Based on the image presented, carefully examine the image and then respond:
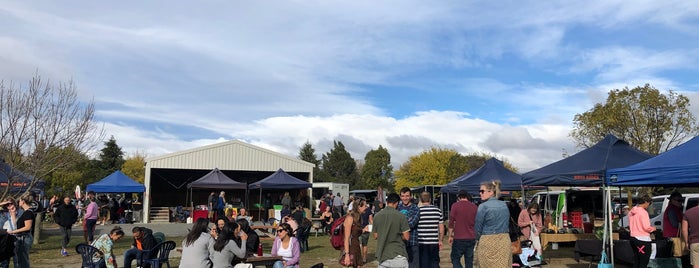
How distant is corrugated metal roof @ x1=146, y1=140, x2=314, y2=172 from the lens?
29.8m

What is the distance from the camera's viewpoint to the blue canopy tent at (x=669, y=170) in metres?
7.84

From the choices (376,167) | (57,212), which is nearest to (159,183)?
(57,212)

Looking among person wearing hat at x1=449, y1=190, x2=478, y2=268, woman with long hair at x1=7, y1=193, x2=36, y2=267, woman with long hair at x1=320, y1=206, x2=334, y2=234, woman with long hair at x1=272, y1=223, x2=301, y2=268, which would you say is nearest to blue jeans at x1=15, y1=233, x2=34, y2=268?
woman with long hair at x1=7, y1=193, x2=36, y2=267

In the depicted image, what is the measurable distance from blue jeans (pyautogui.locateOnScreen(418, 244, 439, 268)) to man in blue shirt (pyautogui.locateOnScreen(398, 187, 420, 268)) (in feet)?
0.20

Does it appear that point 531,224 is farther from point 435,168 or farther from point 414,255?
point 435,168

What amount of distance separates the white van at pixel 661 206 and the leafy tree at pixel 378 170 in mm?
49406

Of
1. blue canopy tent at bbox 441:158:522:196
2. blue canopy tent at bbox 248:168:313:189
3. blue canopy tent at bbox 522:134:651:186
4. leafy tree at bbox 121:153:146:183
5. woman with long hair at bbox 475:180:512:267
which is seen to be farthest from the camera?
leafy tree at bbox 121:153:146:183

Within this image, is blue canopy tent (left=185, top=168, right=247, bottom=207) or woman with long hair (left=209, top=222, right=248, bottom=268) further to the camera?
blue canopy tent (left=185, top=168, right=247, bottom=207)

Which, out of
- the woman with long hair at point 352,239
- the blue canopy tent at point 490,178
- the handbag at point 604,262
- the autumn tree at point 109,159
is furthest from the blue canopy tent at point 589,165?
the autumn tree at point 109,159

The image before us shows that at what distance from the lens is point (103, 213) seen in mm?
27000

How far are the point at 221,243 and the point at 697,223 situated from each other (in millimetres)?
6137

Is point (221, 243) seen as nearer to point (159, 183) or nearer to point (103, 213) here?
point (103, 213)

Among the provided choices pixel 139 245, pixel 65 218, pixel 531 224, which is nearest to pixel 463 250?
pixel 531 224

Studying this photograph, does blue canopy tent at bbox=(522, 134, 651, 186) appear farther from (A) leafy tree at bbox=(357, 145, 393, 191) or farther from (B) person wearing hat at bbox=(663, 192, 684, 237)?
(A) leafy tree at bbox=(357, 145, 393, 191)
